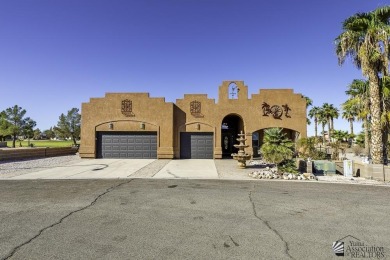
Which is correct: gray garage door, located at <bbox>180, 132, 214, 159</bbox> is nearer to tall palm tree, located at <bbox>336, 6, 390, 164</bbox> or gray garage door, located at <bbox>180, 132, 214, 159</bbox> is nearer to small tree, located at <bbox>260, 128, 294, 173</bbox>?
small tree, located at <bbox>260, 128, 294, 173</bbox>

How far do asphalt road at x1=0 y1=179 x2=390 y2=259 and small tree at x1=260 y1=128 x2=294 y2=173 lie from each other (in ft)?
9.75

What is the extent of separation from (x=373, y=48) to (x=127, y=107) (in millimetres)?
19754

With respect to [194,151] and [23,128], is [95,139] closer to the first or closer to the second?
[194,151]

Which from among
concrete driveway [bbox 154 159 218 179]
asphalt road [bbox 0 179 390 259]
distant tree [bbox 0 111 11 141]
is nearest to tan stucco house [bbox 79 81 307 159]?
concrete driveway [bbox 154 159 218 179]

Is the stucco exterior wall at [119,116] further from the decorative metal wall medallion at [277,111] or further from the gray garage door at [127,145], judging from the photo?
the decorative metal wall medallion at [277,111]

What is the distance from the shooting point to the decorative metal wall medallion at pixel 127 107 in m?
22.3

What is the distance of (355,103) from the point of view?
18844mm

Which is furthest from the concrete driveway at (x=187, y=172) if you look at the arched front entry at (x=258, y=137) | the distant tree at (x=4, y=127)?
the distant tree at (x=4, y=127)

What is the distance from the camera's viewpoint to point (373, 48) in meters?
13.2

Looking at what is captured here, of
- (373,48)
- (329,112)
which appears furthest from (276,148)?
(329,112)

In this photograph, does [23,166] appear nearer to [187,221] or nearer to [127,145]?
[127,145]

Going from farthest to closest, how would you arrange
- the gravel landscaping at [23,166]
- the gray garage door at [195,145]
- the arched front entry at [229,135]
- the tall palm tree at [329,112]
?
the tall palm tree at [329,112] < the arched front entry at [229,135] < the gray garage door at [195,145] < the gravel landscaping at [23,166]

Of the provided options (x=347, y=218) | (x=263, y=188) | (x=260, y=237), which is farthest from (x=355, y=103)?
(x=260, y=237)

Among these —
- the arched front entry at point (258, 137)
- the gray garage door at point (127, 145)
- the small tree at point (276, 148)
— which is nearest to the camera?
the small tree at point (276, 148)
